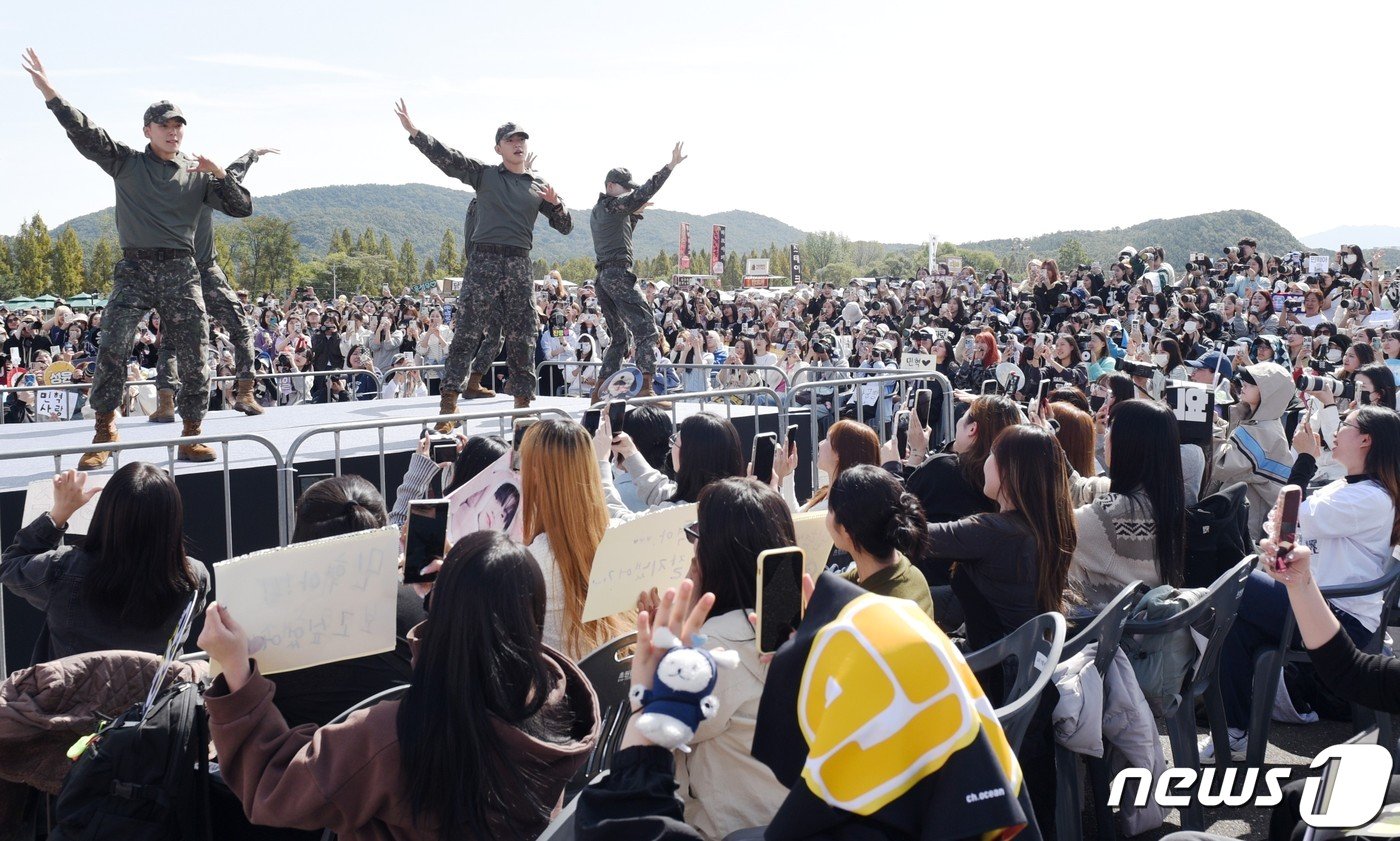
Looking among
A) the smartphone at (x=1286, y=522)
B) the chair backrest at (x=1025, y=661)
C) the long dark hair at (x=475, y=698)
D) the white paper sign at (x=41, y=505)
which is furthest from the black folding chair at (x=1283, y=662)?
the white paper sign at (x=41, y=505)

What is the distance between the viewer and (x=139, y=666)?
3018 millimetres

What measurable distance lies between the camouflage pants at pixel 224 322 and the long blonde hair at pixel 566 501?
18.0 feet

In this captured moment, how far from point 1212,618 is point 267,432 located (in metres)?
6.52

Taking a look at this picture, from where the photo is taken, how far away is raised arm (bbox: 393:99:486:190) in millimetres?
8039

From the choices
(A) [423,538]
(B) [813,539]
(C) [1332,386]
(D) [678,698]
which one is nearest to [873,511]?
(B) [813,539]

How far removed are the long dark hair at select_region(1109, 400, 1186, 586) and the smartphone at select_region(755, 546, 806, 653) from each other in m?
2.89

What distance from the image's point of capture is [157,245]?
735 cm

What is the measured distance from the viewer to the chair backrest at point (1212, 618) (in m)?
3.96

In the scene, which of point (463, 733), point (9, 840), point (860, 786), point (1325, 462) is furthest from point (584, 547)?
point (1325, 462)

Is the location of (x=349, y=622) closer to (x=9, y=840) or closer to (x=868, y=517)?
(x=9, y=840)

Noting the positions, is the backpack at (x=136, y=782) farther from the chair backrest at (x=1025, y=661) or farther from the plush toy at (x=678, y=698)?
the chair backrest at (x=1025, y=661)

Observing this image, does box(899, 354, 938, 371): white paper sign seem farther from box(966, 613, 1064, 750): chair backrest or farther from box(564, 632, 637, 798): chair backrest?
box(564, 632, 637, 798): chair backrest

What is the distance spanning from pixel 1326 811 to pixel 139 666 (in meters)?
2.89

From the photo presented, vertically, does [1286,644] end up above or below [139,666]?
below
